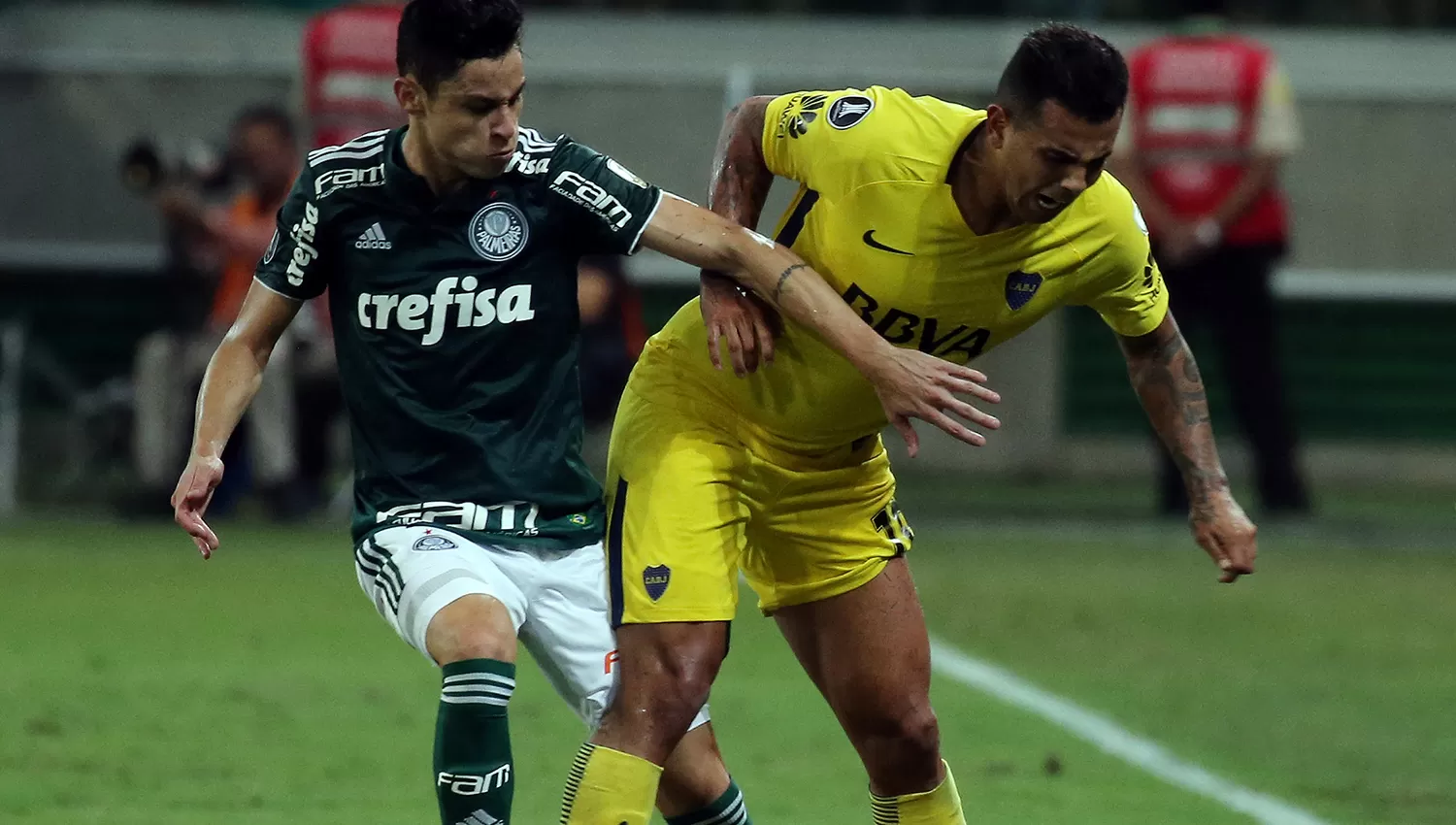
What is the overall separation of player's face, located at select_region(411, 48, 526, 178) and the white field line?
3.13m

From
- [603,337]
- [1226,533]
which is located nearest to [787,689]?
[1226,533]

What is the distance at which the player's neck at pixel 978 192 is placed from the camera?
5.06 metres

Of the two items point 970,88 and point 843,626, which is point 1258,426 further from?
point 843,626

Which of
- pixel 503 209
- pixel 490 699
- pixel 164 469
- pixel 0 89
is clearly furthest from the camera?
pixel 0 89

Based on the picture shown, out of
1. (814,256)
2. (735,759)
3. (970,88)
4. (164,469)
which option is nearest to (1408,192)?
(970,88)

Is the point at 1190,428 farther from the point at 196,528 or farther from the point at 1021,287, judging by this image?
the point at 196,528

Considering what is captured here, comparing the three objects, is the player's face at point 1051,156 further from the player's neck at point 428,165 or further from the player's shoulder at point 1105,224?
the player's neck at point 428,165

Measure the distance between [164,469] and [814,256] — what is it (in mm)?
8540

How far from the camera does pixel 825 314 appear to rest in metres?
5.02

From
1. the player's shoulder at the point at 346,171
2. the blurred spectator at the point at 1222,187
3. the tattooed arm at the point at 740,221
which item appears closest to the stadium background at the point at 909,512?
the blurred spectator at the point at 1222,187

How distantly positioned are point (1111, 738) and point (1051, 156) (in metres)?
3.53

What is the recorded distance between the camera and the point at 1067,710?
27.4 ft

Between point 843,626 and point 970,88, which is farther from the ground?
point 843,626

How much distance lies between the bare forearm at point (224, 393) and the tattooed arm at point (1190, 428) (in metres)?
2.06
